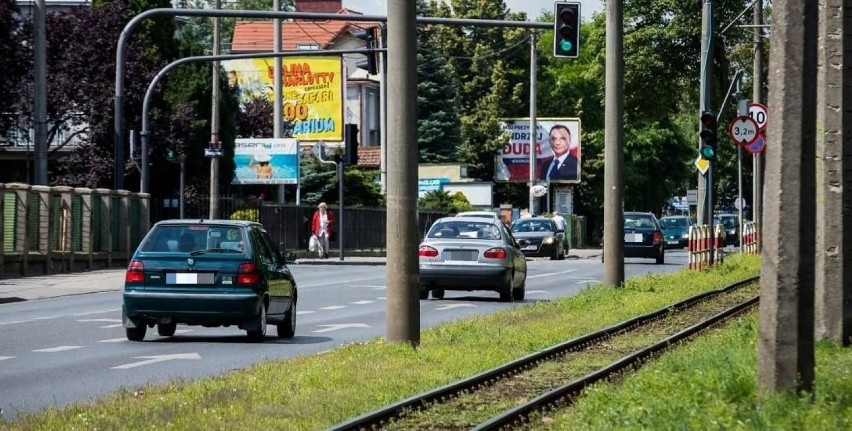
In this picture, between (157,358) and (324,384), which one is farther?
(157,358)

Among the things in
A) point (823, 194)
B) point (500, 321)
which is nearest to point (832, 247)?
point (823, 194)

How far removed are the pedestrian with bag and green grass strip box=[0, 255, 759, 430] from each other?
105ft

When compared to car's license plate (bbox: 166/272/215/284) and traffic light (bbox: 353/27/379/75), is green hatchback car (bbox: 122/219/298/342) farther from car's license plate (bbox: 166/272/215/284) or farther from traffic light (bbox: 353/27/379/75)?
traffic light (bbox: 353/27/379/75)

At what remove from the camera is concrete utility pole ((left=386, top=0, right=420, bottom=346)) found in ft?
57.1

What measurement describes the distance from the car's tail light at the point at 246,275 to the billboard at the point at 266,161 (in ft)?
141

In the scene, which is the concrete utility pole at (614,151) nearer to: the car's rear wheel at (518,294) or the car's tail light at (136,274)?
the car's rear wheel at (518,294)

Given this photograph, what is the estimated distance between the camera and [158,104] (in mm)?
63438

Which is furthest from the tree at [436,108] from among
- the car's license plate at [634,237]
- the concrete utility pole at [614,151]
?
the concrete utility pole at [614,151]

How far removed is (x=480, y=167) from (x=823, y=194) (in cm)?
8165

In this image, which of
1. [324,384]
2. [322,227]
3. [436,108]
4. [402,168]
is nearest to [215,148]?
[322,227]

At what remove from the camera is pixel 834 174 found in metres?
17.1

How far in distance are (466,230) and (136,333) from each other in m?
11.3

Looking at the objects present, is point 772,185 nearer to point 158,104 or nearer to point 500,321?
point 500,321

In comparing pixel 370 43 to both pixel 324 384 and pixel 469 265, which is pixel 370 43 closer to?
pixel 469 265
